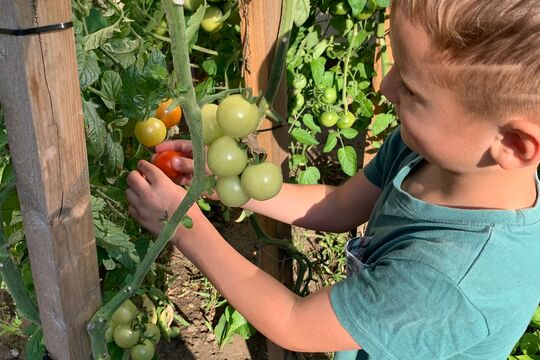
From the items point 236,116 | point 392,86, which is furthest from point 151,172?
point 392,86

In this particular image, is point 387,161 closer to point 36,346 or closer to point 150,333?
point 150,333

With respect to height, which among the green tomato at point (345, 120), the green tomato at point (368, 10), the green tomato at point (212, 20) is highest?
the green tomato at point (212, 20)

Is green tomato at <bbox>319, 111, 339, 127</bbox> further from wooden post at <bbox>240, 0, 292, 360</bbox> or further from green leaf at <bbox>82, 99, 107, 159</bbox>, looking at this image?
green leaf at <bbox>82, 99, 107, 159</bbox>

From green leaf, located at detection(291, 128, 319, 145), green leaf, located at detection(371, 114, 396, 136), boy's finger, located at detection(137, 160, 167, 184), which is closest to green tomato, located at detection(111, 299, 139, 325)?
boy's finger, located at detection(137, 160, 167, 184)

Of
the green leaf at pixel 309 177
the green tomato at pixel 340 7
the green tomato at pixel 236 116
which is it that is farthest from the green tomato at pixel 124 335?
the green tomato at pixel 340 7

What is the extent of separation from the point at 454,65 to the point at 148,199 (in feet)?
1.92

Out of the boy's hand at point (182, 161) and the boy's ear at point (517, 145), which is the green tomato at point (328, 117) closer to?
the boy's hand at point (182, 161)

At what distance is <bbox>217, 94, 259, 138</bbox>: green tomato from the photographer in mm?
901

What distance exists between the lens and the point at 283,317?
1148mm

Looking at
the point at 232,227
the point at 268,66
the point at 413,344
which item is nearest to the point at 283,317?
the point at 413,344

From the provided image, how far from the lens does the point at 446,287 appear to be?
3.30 ft

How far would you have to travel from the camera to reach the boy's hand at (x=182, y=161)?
4.23 feet

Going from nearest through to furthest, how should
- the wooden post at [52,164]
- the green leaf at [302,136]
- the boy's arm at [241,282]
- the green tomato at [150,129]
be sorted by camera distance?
the wooden post at [52,164]
the boy's arm at [241,282]
the green tomato at [150,129]
the green leaf at [302,136]

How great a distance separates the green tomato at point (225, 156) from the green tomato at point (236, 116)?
0.6 inches
